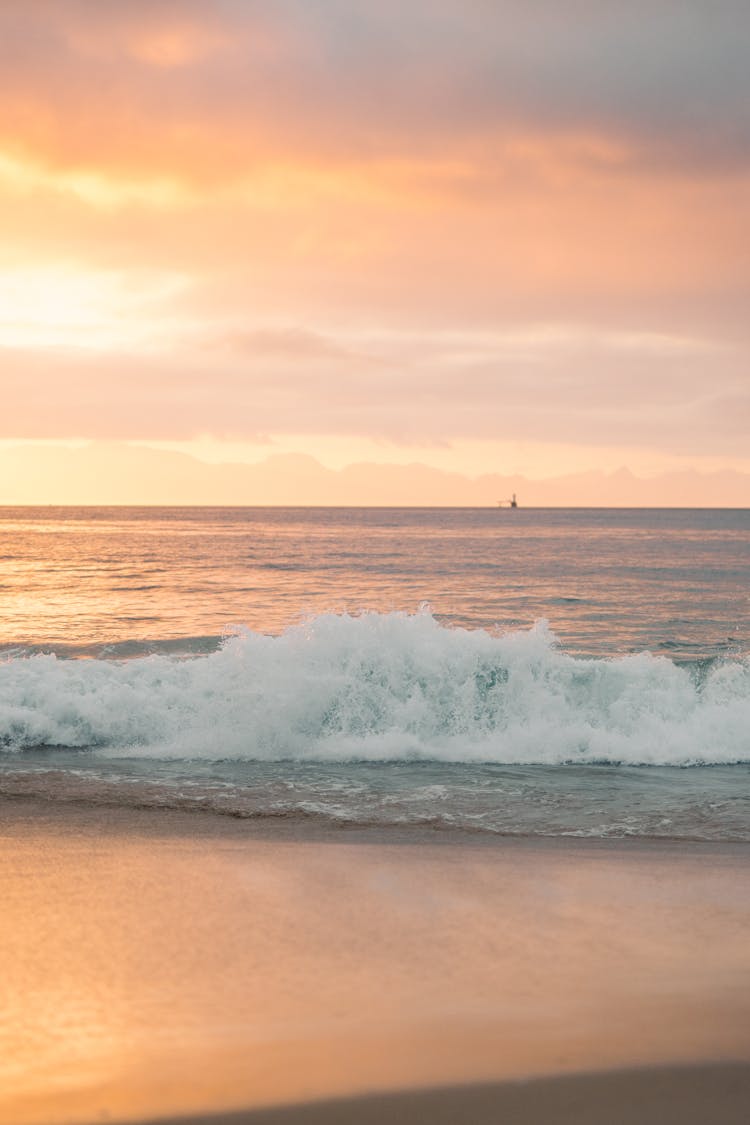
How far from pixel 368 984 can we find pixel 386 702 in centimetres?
1001

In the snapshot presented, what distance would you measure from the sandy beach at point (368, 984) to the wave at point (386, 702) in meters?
5.41

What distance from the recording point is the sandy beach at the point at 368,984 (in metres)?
4.64

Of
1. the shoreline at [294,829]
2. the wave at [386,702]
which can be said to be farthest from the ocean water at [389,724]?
the shoreline at [294,829]

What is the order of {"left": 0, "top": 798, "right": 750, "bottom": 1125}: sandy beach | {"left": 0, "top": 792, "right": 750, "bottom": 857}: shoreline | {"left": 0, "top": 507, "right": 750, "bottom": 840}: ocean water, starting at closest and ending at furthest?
{"left": 0, "top": 798, "right": 750, "bottom": 1125}: sandy beach
{"left": 0, "top": 792, "right": 750, "bottom": 857}: shoreline
{"left": 0, "top": 507, "right": 750, "bottom": 840}: ocean water

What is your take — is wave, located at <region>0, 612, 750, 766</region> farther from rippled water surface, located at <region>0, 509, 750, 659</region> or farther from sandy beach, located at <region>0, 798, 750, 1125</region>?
rippled water surface, located at <region>0, 509, 750, 659</region>

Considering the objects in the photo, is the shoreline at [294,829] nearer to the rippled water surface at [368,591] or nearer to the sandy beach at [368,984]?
the sandy beach at [368,984]

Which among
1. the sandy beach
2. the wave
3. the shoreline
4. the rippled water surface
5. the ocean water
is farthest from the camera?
the rippled water surface

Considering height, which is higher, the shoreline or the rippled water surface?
the rippled water surface

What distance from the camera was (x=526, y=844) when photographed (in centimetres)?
941

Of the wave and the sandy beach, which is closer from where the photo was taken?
the sandy beach

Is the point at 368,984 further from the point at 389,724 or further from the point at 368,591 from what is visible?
the point at 368,591

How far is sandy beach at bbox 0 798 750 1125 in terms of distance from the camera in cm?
464

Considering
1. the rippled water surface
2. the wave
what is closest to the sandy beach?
the wave

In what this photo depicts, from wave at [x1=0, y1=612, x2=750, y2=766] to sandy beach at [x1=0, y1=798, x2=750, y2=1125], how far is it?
5407 mm
